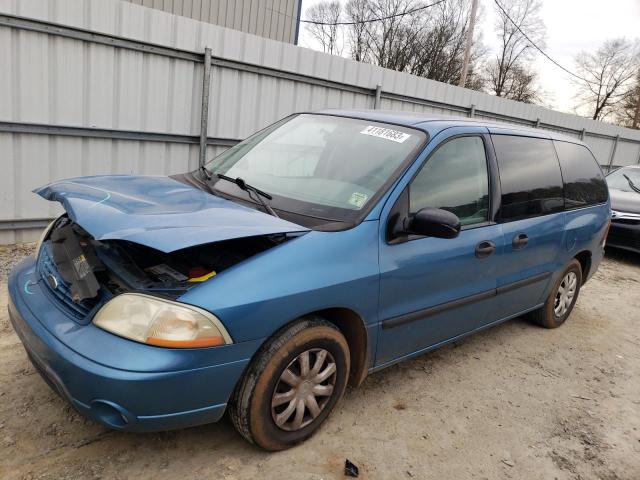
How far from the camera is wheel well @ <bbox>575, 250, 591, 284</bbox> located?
4770mm

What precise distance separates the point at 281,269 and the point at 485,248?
1604 millimetres

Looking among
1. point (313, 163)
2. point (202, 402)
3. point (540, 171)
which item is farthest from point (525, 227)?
point (202, 402)

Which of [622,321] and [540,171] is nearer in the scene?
[540,171]

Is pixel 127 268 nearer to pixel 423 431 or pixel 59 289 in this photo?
pixel 59 289

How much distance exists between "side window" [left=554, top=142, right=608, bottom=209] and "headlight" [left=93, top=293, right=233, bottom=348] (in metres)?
3.38

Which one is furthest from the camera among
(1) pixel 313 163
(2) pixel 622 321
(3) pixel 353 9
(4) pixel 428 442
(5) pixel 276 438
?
(3) pixel 353 9

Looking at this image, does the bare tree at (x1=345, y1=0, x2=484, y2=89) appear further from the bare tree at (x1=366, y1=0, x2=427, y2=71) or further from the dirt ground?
the dirt ground

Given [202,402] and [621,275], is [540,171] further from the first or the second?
[621,275]

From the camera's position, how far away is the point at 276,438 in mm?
2492

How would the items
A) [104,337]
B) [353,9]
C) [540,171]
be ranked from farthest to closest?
1. [353,9]
2. [540,171]
3. [104,337]

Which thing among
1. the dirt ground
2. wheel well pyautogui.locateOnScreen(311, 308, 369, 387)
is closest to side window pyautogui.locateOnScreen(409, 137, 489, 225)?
wheel well pyautogui.locateOnScreen(311, 308, 369, 387)

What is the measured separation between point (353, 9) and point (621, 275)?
30.5 metres

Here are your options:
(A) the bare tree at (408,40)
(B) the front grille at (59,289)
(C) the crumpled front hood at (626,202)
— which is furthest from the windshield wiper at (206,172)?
(A) the bare tree at (408,40)

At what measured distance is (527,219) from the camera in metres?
3.77
